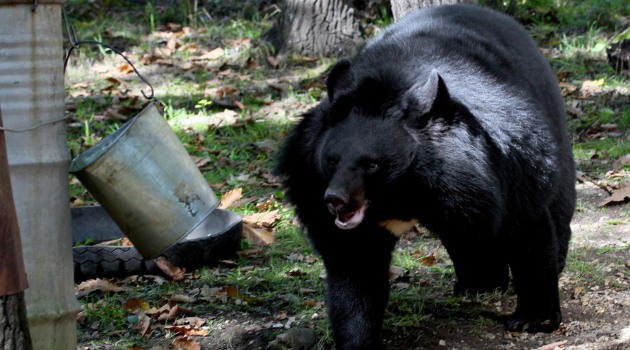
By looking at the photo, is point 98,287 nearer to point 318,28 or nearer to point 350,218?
point 350,218

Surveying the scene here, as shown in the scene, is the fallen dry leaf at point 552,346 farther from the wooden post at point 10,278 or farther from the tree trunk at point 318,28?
the tree trunk at point 318,28

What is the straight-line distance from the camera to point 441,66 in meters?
3.64

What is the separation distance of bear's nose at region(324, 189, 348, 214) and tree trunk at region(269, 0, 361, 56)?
5684mm

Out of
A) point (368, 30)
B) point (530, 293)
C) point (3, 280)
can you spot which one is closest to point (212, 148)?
point (368, 30)

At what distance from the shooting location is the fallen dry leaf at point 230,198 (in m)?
6.05

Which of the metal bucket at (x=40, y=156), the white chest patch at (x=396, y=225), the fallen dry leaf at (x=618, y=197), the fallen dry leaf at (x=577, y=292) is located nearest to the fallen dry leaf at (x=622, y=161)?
the fallen dry leaf at (x=618, y=197)

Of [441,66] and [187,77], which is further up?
[441,66]

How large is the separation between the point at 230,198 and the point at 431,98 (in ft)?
9.63

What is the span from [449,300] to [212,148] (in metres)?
3.18

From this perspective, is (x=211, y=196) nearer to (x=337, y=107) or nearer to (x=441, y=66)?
(x=337, y=107)

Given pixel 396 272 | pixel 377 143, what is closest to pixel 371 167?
pixel 377 143

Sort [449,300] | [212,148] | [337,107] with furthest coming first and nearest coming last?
[212,148]
[449,300]
[337,107]

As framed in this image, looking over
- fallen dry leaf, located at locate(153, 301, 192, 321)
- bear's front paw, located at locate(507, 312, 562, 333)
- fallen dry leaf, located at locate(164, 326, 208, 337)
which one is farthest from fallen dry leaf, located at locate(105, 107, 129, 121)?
bear's front paw, located at locate(507, 312, 562, 333)

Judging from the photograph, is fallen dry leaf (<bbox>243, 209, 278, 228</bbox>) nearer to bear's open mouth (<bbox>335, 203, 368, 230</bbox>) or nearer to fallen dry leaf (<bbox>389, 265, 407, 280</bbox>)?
fallen dry leaf (<bbox>389, 265, 407, 280</bbox>)
